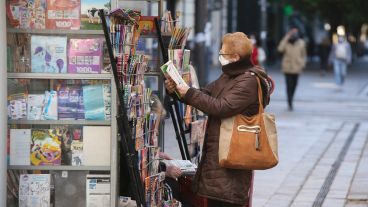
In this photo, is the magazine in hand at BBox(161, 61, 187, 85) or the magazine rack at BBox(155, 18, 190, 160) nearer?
the magazine in hand at BBox(161, 61, 187, 85)

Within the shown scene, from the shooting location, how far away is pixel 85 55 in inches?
228

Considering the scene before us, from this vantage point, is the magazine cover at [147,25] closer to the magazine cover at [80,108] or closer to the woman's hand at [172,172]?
the magazine cover at [80,108]

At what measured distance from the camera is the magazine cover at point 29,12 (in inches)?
228

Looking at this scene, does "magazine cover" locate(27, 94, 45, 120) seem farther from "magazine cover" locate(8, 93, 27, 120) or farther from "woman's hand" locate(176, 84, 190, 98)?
"woman's hand" locate(176, 84, 190, 98)

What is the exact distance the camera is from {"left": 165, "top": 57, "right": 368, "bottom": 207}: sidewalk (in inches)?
350

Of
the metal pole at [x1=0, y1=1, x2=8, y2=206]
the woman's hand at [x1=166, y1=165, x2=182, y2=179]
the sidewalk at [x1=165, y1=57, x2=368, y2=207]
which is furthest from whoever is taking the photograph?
the sidewalk at [x1=165, y1=57, x2=368, y2=207]

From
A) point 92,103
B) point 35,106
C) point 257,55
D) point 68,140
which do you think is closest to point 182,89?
point 92,103

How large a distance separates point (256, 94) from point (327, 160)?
633 cm

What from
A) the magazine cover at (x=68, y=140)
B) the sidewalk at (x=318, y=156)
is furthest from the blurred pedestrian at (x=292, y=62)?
the magazine cover at (x=68, y=140)

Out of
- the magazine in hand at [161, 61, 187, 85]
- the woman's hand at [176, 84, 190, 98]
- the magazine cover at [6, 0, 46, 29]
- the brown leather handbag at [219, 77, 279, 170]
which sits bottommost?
the brown leather handbag at [219, 77, 279, 170]

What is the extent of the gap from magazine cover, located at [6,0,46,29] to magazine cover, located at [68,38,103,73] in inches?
10.0

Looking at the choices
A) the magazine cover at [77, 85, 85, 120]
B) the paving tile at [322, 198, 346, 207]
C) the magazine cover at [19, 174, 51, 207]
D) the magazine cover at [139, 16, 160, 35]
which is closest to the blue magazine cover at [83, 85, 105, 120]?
the magazine cover at [77, 85, 85, 120]

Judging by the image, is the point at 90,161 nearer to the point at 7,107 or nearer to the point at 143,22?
the point at 7,107

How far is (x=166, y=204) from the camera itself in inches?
239
